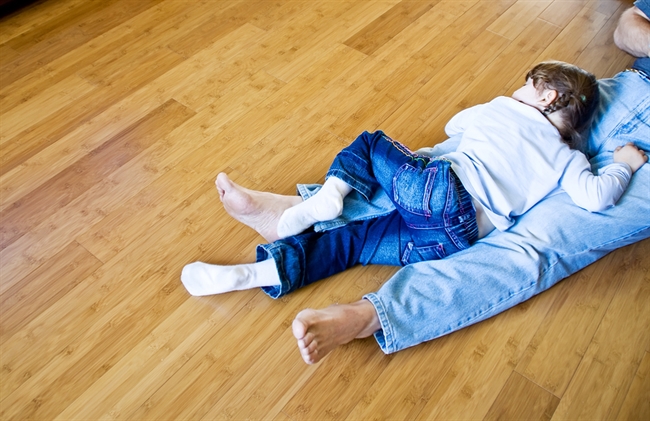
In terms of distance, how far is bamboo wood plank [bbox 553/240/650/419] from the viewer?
110 centimetres

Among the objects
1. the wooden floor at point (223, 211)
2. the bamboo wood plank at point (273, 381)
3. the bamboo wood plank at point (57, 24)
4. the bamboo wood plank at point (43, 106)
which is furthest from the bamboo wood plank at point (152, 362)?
the bamboo wood plank at point (57, 24)

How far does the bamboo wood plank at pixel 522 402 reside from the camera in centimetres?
108

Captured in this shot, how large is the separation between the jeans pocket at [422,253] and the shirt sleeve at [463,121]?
13.3 inches

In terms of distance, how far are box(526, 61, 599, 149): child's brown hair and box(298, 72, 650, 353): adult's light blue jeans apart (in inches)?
6.0

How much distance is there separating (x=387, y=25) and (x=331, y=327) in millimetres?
1274

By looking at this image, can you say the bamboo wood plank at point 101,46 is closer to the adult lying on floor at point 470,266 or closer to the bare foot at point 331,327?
the adult lying on floor at point 470,266

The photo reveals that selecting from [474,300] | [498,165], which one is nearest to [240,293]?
[474,300]

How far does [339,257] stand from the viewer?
4.08ft

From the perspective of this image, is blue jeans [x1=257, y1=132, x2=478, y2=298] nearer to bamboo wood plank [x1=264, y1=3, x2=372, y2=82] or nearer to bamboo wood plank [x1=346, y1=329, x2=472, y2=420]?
bamboo wood plank [x1=346, y1=329, x2=472, y2=420]

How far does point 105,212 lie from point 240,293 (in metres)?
0.44

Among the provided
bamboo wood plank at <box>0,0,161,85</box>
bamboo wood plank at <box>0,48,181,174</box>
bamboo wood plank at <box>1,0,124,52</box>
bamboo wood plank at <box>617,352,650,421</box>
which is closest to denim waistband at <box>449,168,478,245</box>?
bamboo wood plank at <box>617,352,650,421</box>

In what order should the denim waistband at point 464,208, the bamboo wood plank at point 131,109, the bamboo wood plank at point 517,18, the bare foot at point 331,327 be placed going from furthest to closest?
1. the bamboo wood plank at point 517,18
2. the bamboo wood plank at point 131,109
3. the denim waistband at point 464,208
4. the bare foot at point 331,327

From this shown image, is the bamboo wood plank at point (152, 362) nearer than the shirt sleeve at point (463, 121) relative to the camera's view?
Yes

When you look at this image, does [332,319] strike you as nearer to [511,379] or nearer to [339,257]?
[339,257]
